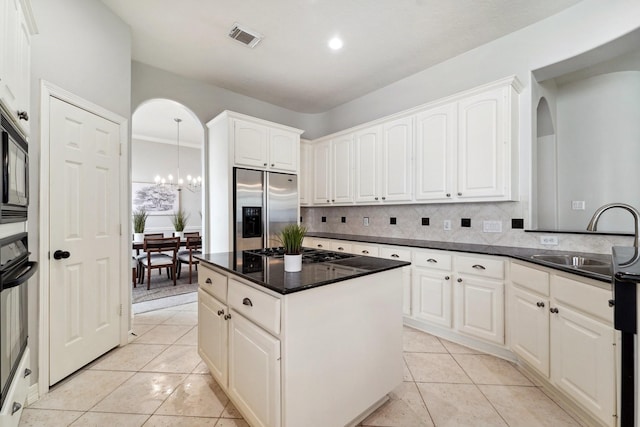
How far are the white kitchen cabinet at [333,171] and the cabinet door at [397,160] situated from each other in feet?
1.99

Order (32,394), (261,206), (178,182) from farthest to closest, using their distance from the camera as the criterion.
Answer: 1. (178,182)
2. (261,206)
3. (32,394)

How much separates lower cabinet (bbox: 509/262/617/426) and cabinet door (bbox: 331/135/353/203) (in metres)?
2.36

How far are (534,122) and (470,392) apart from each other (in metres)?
2.53

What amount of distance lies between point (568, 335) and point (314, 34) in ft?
10.6

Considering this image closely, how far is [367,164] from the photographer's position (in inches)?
148

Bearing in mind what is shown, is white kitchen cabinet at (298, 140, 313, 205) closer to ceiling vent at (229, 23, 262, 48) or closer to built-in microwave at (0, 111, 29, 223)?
ceiling vent at (229, 23, 262, 48)

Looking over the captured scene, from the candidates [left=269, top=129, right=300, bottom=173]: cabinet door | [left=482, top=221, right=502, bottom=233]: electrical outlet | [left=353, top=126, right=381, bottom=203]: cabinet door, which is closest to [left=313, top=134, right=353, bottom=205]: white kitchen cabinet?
[left=353, top=126, right=381, bottom=203]: cabinet door

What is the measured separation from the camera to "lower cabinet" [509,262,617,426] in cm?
143

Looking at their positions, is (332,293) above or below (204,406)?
above

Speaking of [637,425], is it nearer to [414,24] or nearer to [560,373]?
[560,373]

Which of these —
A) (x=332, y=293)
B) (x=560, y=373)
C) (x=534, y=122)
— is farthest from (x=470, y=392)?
(x=534, y=122)

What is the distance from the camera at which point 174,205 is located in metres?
7.13

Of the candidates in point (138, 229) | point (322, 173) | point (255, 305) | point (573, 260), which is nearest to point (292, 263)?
point (255, 305)

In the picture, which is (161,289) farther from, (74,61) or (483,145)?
(483,145)
